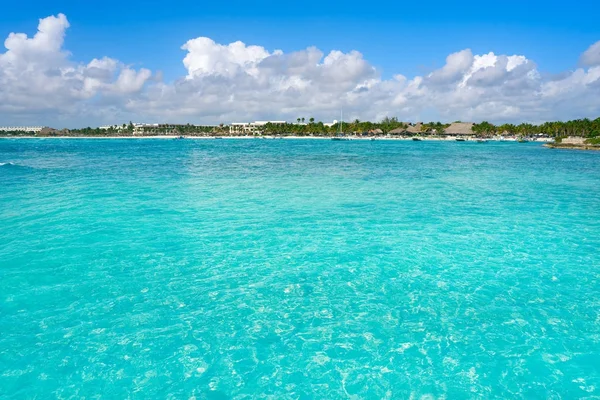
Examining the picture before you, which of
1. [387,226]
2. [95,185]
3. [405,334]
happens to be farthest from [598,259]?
[95,185]

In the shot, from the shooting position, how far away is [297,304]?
34.2 feet

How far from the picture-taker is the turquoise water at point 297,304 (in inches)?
297

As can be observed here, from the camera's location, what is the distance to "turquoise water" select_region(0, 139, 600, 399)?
755 cm

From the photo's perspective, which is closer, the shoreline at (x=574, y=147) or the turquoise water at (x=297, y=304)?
the turquoise water at (x=297, y=304)

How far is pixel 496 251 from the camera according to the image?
599 inches

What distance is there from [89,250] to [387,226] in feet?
41.8

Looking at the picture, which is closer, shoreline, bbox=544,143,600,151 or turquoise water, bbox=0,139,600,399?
turquoise water, bbox=0,139,600,399

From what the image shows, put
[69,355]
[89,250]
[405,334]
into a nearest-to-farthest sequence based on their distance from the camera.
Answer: [69,355], [405,334], [89,250]

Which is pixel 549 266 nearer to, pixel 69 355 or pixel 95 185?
pixel 69 355

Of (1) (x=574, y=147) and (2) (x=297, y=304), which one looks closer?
(2) (x=297, y=304)

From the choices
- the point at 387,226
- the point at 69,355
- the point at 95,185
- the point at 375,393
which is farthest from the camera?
the point at 95,185

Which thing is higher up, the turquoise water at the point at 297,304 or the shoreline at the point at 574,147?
the shoreline at the point at 574,147

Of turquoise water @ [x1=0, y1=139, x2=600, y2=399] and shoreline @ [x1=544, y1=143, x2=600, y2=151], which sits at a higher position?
shoreline @ [x1=544, y1=143, x2=600, y2=151]

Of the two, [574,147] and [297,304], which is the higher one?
[574,147]
